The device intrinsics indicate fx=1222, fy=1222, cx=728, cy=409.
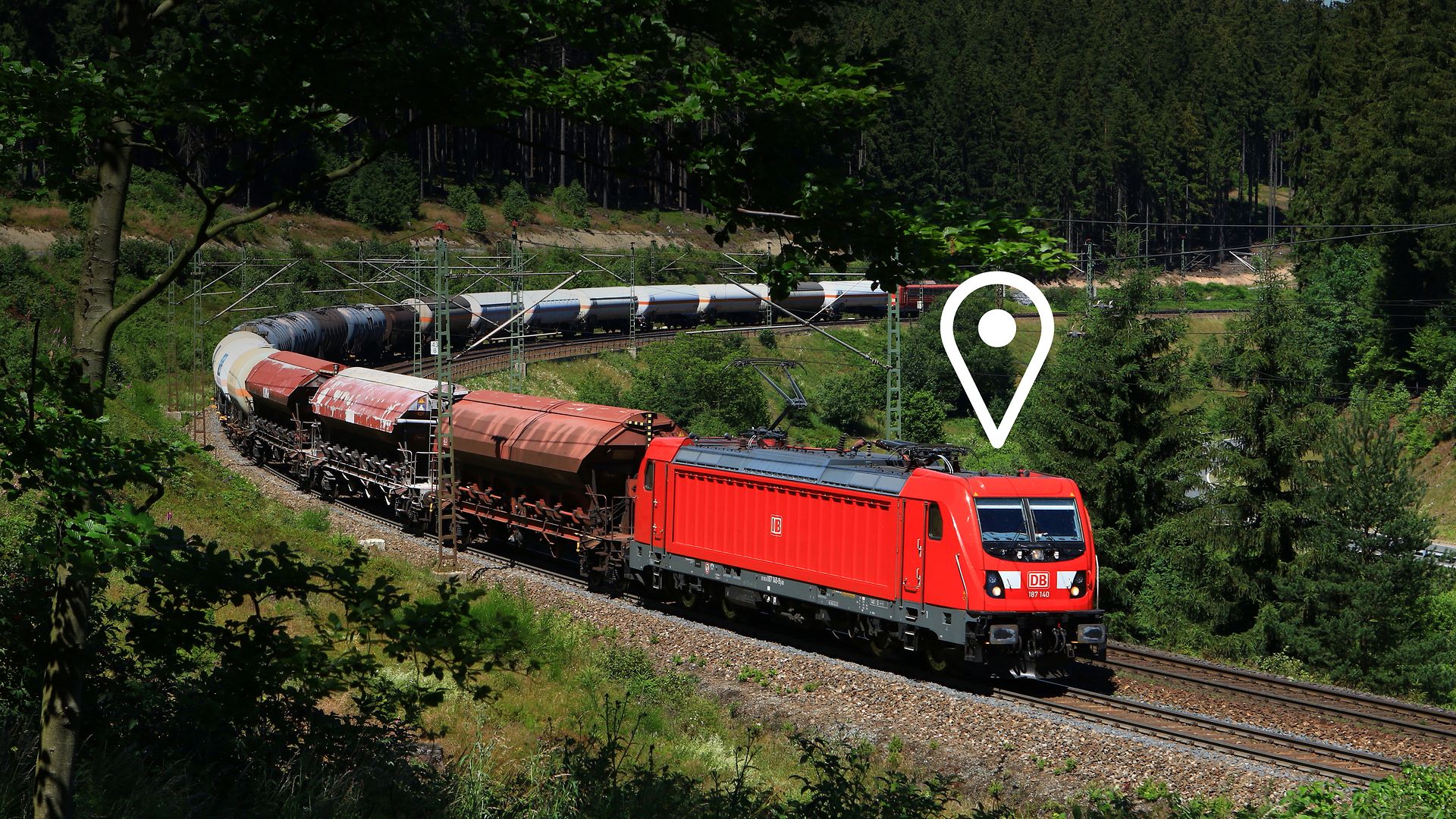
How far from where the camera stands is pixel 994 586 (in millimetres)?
19547

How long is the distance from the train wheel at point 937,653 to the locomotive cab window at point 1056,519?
8.13 ft

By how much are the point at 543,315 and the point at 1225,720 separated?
5919 centimetres

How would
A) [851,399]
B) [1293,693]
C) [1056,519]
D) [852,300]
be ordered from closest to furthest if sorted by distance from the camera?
[1056,519] < [1293,693] < [851,399] < [852,300]

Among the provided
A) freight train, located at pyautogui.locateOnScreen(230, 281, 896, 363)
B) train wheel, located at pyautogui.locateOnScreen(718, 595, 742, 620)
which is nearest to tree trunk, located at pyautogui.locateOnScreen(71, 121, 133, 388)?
train wheel, located at pyautogui.locateOnScreen(718, 595, 742, 620)

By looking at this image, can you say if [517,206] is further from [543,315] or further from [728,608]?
[728,608]

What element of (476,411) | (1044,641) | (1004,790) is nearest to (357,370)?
(476,411)

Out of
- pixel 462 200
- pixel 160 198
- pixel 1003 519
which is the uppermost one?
pixel 462 200

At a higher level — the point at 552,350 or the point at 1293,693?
the point at 552,350

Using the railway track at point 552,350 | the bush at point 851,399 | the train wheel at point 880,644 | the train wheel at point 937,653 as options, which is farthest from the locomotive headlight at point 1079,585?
the bush at point 851,399

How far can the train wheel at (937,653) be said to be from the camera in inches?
816

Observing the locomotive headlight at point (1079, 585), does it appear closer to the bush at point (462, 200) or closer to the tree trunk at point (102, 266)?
the tree trunk at point (102, 266)

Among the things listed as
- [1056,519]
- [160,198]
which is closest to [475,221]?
[160,198]

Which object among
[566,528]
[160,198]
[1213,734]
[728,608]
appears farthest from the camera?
[160,198]

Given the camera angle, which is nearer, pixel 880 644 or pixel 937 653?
pixel 937 653
